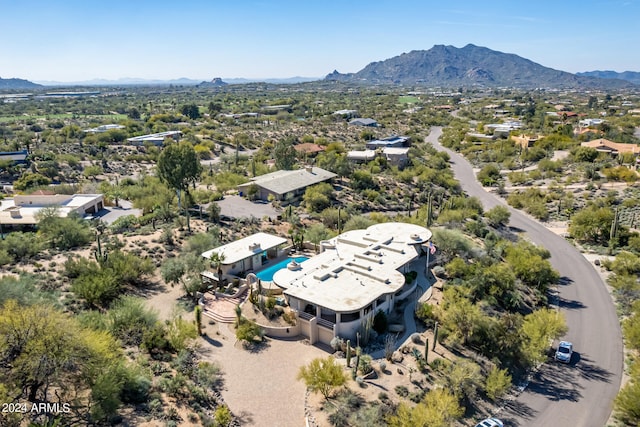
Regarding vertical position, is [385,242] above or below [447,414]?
above

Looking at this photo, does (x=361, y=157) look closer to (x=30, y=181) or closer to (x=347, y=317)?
(x=30, y=181)

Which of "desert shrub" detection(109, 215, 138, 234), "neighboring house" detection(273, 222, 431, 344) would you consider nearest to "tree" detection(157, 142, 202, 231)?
"desert shrub" detection(109, 215, 138, 234)

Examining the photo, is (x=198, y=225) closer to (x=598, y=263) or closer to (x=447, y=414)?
(x=447, y=414)

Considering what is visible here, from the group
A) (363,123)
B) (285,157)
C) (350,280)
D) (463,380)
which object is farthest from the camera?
(363,123)

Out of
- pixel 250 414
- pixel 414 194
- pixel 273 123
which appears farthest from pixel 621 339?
pixel 273 123

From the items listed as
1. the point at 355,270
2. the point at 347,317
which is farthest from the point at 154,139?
the point at 347,317

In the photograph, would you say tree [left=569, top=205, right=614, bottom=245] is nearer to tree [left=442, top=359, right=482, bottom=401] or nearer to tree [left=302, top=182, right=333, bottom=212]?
tree [left=302, top=182, right=333, bottom=212]

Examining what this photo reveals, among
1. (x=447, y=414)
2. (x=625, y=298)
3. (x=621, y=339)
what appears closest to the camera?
(x=447, y=414)
